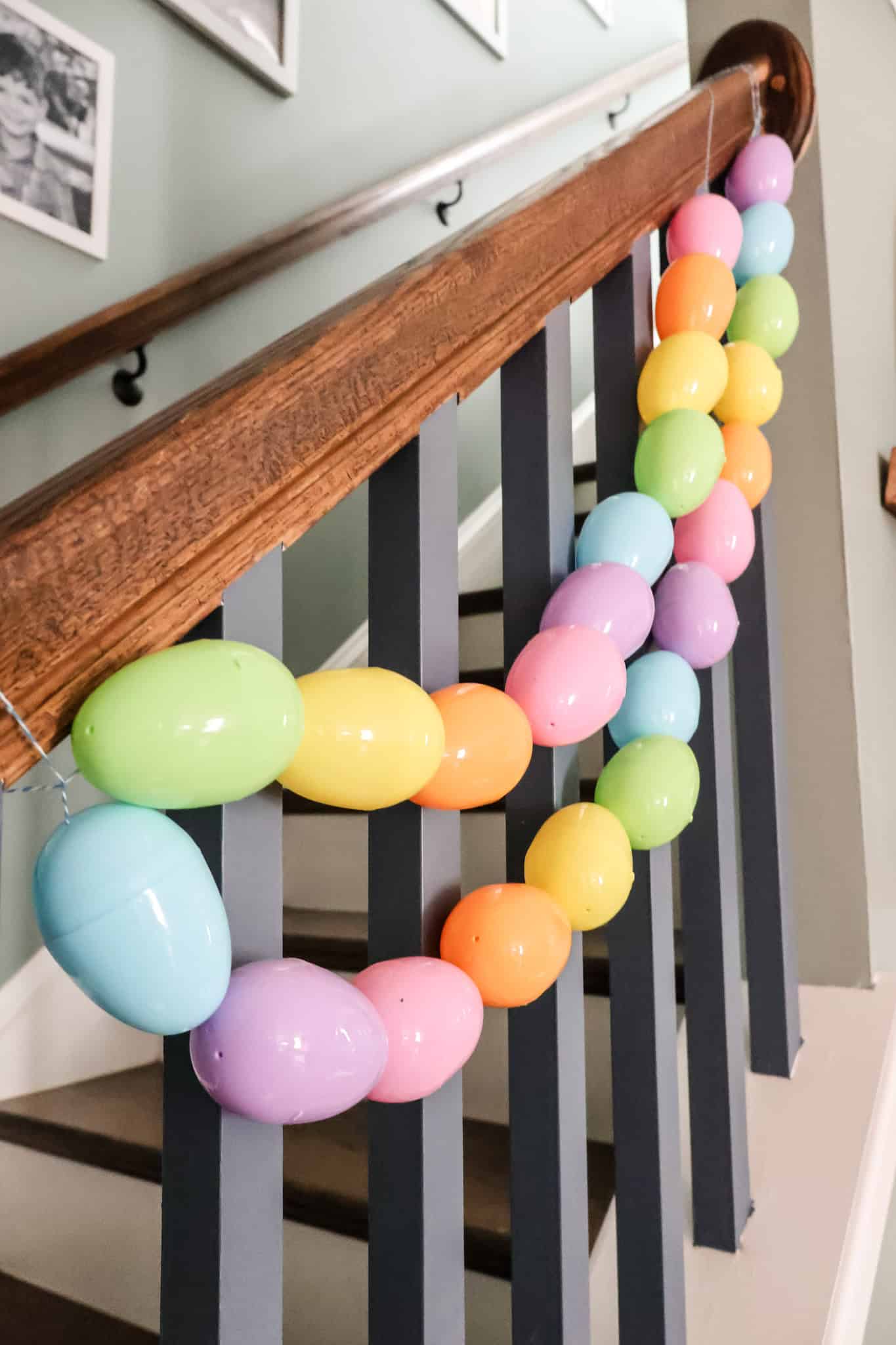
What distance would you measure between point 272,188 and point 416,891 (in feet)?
5.46

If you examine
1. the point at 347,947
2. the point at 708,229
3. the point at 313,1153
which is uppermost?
the point at 708,229

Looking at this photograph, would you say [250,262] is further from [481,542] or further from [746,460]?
[746,460]

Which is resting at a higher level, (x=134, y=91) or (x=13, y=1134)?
(x=134, y=91)

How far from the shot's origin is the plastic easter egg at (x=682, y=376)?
0.89 m

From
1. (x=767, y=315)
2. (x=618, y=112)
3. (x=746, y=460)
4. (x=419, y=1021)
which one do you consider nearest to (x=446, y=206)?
(x=618, y=112)

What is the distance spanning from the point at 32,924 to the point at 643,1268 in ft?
3.31

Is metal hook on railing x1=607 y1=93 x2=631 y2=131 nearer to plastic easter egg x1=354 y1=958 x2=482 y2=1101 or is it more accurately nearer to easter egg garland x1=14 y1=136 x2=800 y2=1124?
easter egg garland x1=14 y1=136 x2=800 y2=1124

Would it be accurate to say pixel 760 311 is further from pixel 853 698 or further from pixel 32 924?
pixel 32 924

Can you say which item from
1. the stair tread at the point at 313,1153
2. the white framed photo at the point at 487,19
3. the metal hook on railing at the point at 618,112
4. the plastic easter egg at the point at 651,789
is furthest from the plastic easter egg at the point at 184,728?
the metal hook on railing at the point at 618,112

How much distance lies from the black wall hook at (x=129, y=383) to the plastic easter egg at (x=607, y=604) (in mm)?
1082

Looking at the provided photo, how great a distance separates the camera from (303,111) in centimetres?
194

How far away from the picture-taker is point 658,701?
2.64 feet

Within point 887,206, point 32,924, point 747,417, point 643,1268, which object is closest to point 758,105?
point 747,417

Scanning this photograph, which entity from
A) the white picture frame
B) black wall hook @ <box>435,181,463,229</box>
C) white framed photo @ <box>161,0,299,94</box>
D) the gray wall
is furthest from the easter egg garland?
the white picture frame
